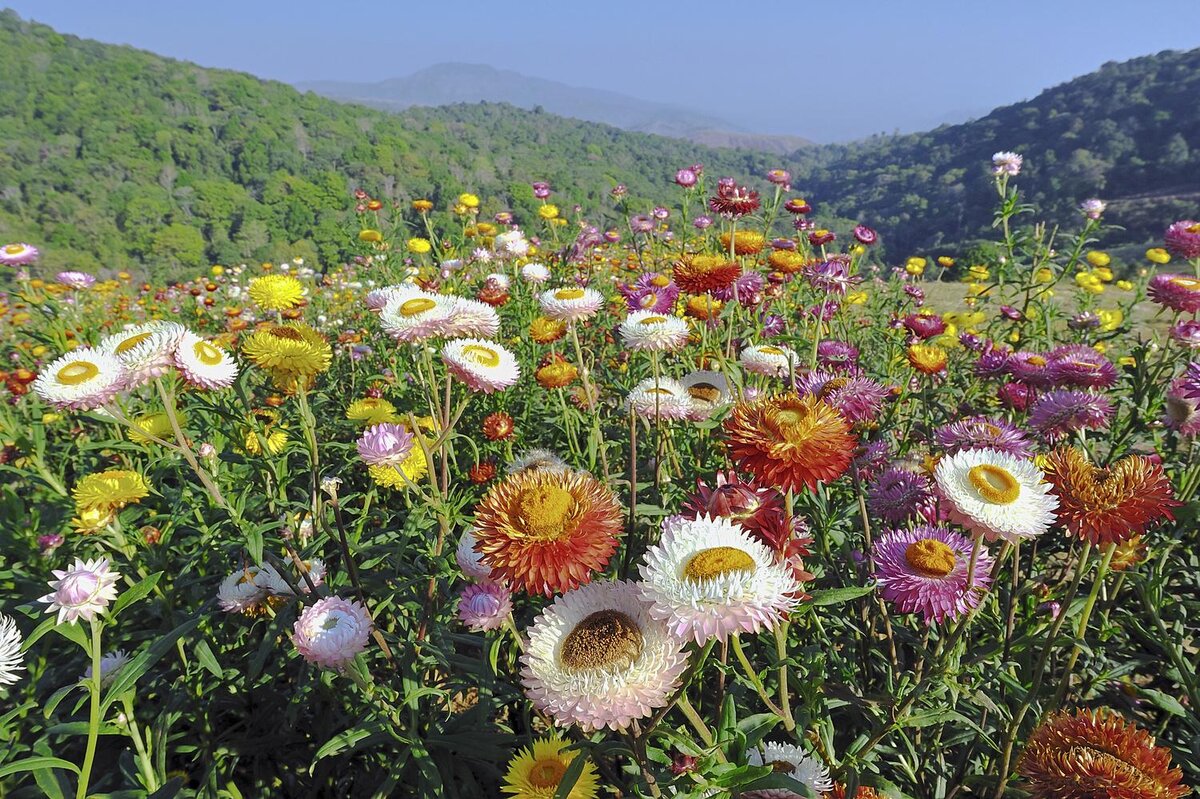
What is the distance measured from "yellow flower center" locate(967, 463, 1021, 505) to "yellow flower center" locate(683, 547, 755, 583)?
2.40 ft

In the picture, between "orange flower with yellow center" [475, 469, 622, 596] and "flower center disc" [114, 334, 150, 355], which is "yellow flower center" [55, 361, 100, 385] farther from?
"orange flower with yellow center" [475, 469, 622, 596]

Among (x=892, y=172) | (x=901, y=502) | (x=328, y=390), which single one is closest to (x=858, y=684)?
(x=901, y=502)

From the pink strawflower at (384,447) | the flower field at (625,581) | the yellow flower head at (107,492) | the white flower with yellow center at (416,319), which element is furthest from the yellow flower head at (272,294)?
the pink strawflower at (384,447)

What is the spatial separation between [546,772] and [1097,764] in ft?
3.64

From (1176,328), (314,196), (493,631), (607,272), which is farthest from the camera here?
(314,196)

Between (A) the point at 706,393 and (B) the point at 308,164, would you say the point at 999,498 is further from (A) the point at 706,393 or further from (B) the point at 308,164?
(B) the point at 308,164

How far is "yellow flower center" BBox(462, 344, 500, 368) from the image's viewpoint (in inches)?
89.7

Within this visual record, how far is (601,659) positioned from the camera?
3.65 feet

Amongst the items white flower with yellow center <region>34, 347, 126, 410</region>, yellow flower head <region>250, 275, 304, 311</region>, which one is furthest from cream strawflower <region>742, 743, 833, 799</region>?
yellow flower head <region>250, 275, 304, 311</region>

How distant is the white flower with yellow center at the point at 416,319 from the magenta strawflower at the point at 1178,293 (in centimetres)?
355

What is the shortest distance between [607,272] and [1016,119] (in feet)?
311

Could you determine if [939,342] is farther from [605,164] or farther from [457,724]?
[605,164]

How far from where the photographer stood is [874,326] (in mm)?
5367

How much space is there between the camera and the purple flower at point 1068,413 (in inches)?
89.8
